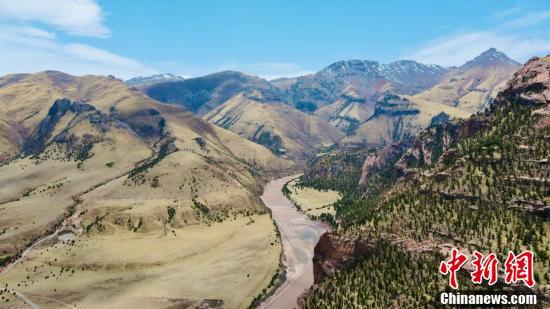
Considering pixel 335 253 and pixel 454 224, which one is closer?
pixel 454 224

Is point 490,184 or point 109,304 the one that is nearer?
point 490,184

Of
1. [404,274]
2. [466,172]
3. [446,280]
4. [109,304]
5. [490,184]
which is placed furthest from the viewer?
[109,304]

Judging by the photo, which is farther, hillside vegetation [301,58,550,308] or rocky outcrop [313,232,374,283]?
rocky outcrop [313,232,374,283]

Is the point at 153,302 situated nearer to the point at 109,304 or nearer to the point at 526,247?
the point at 109,304

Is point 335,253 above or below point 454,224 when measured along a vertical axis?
below

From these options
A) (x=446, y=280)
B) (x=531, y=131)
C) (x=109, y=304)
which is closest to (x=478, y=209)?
(x=446, y=280)

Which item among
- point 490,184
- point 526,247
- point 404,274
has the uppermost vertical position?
point 490,184

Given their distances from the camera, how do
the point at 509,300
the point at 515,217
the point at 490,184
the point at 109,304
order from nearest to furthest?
the point at 509,300, the point at 515,217, the point at 490,184, the point at 109,304

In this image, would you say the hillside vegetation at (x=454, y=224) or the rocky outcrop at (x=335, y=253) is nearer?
the hillside vegetation at (x=454, y=224)
